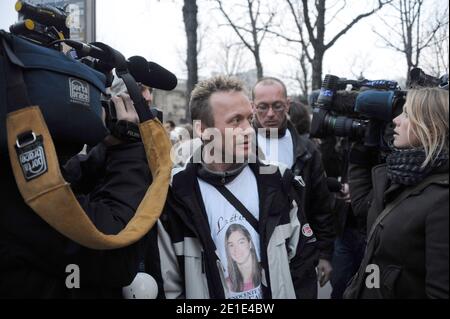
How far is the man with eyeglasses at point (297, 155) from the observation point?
2699mm

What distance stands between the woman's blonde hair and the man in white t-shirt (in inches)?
23.1

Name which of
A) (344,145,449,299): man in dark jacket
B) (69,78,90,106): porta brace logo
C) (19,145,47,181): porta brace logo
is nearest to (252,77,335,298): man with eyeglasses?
(344,145,449,299): man in dark jacket

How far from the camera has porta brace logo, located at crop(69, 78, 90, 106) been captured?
1.16 m

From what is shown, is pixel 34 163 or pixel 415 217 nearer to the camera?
pixel 34 163

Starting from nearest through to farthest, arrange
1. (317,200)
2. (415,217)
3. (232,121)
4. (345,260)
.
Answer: (415,217), (232,121), (317,200), (345,260)

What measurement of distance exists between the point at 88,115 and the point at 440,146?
1080 millimetres

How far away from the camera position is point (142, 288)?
4.86 feet

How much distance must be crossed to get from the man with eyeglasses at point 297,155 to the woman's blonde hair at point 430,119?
123cm

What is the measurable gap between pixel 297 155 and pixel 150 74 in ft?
4.88

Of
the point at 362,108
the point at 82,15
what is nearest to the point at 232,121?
the point at 362,108

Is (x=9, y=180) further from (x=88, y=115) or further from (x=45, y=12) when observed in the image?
(x=45, y=12)

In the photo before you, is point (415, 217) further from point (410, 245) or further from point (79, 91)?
point (79, 91)

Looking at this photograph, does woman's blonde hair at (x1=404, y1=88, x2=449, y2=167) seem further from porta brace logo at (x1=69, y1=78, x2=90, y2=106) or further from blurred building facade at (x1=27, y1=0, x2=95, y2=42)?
blurred building facade at (x1=27, y1=0, x2=95, y2=42)

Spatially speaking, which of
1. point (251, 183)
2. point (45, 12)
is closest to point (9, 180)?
point (45, 12)
